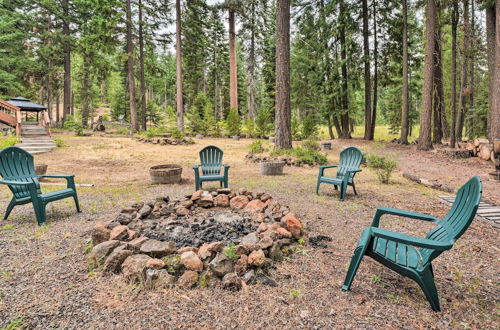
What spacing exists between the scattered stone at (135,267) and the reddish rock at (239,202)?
1.79 metres

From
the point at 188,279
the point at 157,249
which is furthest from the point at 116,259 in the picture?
the point at 188,279

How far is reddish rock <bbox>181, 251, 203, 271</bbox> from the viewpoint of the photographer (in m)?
2.14

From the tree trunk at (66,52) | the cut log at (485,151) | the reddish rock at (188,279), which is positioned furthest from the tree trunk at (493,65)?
the tree trunk at (66,52)

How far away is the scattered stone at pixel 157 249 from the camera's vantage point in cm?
229

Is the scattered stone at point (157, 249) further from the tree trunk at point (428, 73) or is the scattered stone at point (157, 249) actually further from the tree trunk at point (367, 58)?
the tree trunk at point (367, 58)

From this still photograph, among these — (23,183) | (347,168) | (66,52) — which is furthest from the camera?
(66,52)

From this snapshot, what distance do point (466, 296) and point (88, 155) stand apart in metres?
11.5

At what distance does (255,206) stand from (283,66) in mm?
6436


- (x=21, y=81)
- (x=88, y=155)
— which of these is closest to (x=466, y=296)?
(x=88, y=155)

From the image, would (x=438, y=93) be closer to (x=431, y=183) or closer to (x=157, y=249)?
(x=431, y=183)

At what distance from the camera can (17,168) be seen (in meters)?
3.77

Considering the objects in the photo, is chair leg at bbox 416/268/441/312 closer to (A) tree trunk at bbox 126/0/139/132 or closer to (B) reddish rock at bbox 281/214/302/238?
(B) reddish rock at bbox 281/214/302/238

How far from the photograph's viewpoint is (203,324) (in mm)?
1631

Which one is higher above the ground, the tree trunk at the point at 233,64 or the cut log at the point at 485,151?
the tree trunk at the point at 233,64
